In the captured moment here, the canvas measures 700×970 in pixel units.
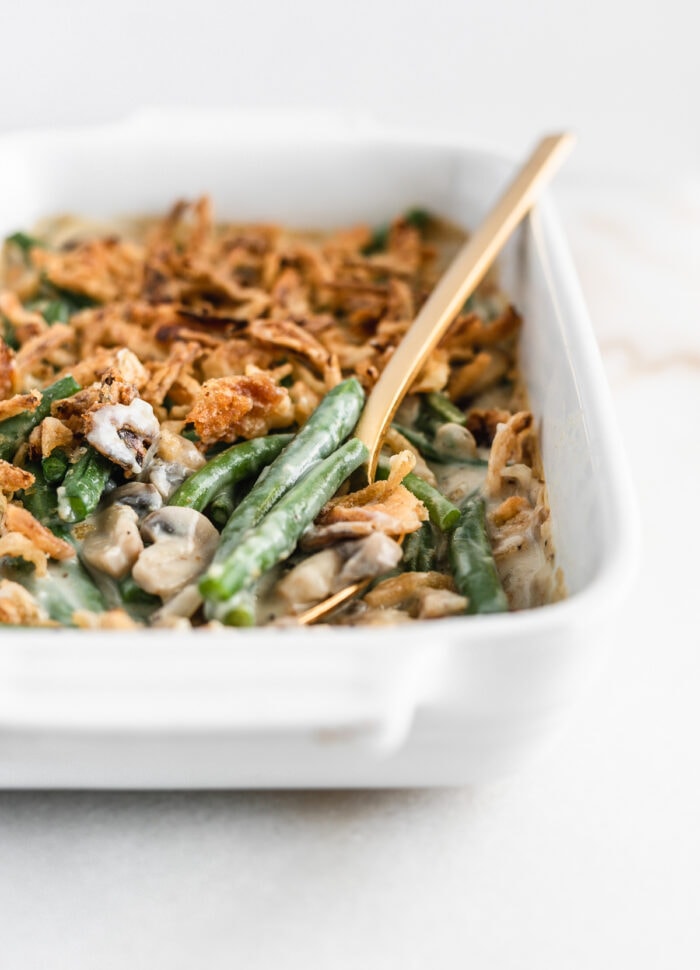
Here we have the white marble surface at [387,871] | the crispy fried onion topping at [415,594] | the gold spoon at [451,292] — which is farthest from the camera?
the gold spoon at [451,292]

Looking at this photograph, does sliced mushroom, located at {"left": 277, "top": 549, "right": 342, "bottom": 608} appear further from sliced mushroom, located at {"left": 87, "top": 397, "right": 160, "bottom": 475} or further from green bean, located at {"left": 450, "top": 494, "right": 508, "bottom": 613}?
sliced mushroom, located at {"left": 87, "top": 397, "right": 160, "bottom": 475}

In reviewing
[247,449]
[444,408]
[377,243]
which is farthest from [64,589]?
[377,243]

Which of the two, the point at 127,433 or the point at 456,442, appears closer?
the point at 127,433

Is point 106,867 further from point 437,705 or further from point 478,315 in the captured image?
point 478,315

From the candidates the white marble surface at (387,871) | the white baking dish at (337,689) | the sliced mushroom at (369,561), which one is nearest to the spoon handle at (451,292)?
the sliced mushroom at (369,561)

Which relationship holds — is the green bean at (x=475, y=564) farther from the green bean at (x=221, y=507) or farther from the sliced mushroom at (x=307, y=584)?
the green bean at (x=221, y=507)

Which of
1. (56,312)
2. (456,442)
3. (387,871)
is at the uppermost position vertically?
(456,442)

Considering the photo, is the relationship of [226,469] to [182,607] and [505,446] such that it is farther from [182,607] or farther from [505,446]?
[505,446]
